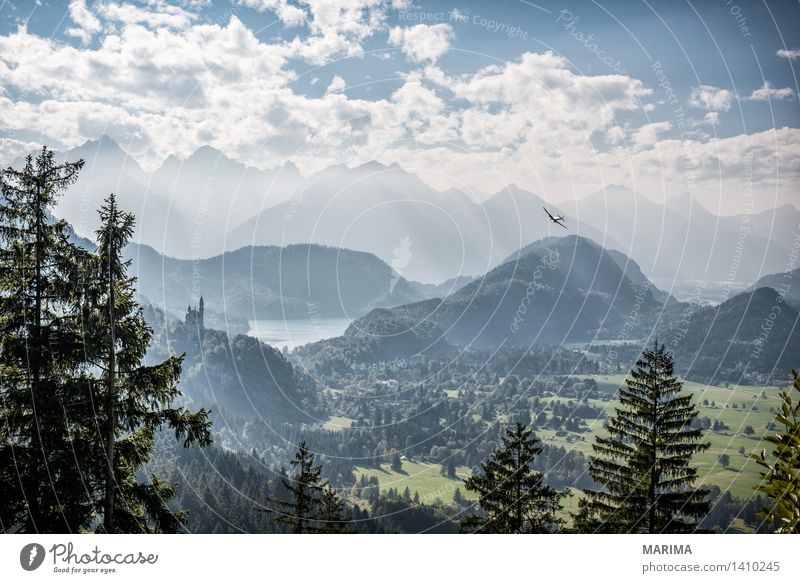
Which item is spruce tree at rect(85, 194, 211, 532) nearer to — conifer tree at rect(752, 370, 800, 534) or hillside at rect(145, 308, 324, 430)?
conifer tree at rect(752, 370, 800, 534)

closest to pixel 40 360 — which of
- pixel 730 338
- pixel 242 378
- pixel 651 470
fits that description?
pixel 651 470

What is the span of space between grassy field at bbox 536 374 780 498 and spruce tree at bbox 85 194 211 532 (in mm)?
61785

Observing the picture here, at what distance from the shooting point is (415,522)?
6341 centimetres

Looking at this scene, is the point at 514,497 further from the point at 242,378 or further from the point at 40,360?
the point at 242,378


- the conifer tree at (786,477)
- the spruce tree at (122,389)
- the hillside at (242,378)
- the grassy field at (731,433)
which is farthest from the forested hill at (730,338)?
the spruce tree at (122,389)

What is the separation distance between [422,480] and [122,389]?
81.7 metres

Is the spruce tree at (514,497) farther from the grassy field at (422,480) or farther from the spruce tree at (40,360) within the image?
the grassy field at (422,480)

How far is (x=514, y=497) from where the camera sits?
11.1 m

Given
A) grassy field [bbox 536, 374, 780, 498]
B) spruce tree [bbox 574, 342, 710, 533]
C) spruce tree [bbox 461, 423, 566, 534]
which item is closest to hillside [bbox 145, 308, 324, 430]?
grassy field [bbox 536, 374, 780, 498]

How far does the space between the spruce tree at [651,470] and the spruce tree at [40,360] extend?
8432mm

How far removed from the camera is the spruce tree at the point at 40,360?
7.09 meters

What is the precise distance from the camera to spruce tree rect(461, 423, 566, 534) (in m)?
10.6
